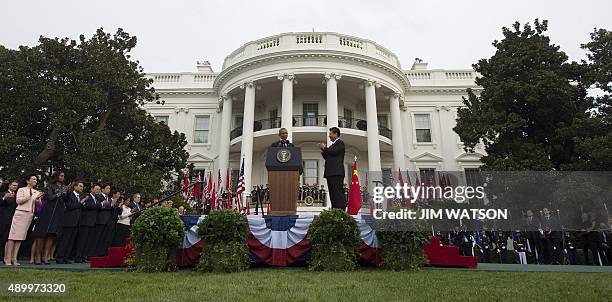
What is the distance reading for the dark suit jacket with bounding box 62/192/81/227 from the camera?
7.74 m

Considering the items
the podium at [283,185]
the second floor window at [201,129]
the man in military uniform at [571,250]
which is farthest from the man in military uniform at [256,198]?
the man in military uniform at [571,250]

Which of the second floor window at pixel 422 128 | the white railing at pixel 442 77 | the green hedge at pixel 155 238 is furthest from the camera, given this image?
the white railing at pixel 442 77

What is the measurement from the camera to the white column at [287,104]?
19078mm

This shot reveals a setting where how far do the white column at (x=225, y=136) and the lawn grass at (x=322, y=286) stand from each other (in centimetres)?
1499

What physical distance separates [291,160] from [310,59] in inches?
535

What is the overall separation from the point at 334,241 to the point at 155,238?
9.50 feet

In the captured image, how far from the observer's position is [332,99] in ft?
64.3

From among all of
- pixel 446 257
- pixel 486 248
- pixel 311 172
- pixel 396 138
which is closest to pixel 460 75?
pixel 396 138

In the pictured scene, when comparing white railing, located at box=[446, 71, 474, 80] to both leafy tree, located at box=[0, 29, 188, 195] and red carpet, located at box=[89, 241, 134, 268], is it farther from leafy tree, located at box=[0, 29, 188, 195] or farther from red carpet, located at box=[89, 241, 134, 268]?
red carpet, located at box=[89, 241, 134, 268]

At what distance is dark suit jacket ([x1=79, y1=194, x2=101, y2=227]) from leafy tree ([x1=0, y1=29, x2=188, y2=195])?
5024 millimetres

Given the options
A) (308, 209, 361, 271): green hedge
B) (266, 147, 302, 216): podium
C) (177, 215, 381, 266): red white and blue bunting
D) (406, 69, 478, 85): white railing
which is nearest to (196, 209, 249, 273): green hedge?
(177, 215, 381, 266): red white and blue bunting

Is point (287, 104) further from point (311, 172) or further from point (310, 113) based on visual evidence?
point (311, 172)

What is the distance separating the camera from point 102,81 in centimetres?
1435

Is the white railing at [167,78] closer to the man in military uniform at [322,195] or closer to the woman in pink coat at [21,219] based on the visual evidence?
the man in military uniform at [322,195]
